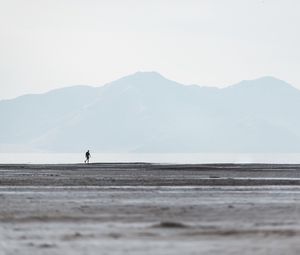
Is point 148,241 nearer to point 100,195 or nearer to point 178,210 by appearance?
point 178,210

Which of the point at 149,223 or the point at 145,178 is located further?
the point at 145,178

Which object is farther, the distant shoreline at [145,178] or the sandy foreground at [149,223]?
the distant shoreline at [145,178]

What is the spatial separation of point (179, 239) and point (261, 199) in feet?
51.1

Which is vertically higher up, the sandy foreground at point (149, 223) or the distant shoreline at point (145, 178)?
the distant shoreline at point (145, 178)

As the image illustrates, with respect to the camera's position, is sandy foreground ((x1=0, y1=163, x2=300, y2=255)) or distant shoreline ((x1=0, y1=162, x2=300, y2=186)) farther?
distant shoreline ((x1=0, y1=162, x2=300, y2=186))

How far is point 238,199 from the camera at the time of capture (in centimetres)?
3444

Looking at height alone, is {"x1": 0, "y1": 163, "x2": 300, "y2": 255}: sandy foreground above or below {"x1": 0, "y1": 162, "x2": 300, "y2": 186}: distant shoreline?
below

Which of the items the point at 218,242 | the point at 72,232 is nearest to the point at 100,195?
the point at 72,232

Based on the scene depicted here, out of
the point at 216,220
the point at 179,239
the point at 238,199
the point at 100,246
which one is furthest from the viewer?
the point at 238,199

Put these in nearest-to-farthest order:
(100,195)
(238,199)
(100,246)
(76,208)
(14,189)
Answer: (100,246) → (76,208) → (238,199) → (100,195) → (14,189)

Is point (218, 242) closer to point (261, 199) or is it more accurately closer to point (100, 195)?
point (261, 199)

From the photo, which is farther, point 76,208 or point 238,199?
point 238,199

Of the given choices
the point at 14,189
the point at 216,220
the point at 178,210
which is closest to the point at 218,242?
the point at 216,220

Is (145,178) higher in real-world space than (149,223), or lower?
higher
